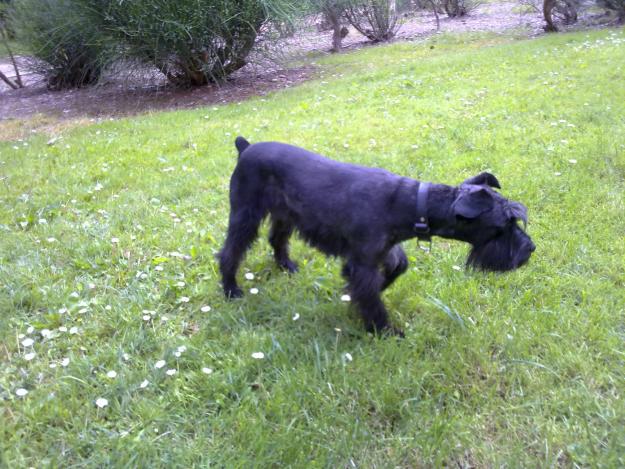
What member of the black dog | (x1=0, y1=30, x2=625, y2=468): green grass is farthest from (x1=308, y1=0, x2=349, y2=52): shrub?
the black dog

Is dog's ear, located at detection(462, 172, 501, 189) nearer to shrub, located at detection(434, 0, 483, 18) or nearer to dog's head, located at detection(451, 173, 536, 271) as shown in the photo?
dog's head, located at detection(451, 173, 536, 271)

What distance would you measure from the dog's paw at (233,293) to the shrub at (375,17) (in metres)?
14.9

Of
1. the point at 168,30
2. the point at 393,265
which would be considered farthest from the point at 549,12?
the point at 393,265

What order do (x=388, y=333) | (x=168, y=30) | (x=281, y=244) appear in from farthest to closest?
(x=168, y=30), (x=281, y=244), (x=388, y=333)

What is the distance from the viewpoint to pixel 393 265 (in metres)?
3.35

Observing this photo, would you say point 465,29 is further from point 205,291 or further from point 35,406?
point 35,406

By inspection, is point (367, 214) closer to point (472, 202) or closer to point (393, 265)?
point (393, 265)

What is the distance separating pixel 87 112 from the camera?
1052 centimetres

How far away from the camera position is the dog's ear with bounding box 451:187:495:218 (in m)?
2.86

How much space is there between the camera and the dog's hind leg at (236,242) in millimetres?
3678

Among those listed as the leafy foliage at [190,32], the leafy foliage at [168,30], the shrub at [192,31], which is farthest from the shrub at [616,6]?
the leafy foliage at [190,32]

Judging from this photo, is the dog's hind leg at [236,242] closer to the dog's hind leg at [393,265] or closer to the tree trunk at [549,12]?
the dog's hind leg at [393,265]

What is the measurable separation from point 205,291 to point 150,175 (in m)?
Answer: 2.66

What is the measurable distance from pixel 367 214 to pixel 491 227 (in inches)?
28.6
